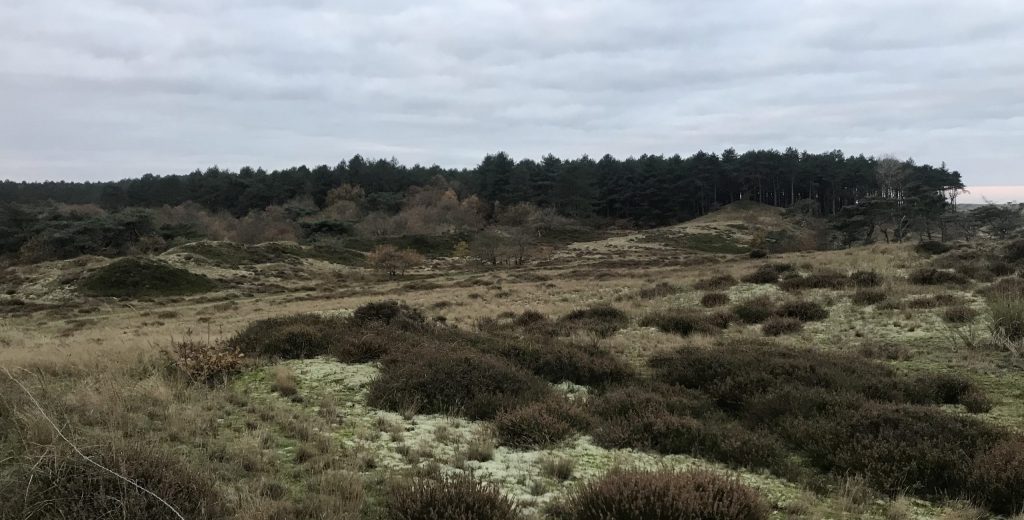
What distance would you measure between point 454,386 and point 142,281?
45910 millimetres

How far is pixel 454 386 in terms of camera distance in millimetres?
7812

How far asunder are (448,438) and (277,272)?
52.5 metres

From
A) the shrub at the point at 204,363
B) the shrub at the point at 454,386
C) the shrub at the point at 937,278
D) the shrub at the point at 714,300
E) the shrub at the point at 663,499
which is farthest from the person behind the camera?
the shrub at the point at 714,300

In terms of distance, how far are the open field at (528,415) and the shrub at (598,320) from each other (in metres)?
0.31

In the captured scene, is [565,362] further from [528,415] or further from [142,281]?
[142,281]

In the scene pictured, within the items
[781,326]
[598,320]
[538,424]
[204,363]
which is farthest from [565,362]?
[781,326]

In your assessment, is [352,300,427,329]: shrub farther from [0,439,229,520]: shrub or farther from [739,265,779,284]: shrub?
[739,265,779,284]: shrub

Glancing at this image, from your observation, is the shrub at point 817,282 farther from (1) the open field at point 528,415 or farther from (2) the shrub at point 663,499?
(2) the shrub at point 663,499

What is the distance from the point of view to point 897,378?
28.1 feet

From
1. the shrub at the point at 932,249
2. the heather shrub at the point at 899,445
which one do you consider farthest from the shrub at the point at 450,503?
the shrub at the point at 932,249

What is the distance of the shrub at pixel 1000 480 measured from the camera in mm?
4578

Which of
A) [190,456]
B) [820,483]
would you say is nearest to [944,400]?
[820,483]

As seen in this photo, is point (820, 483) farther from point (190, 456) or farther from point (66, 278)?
point (66, 278)

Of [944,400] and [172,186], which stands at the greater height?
[172,186]
